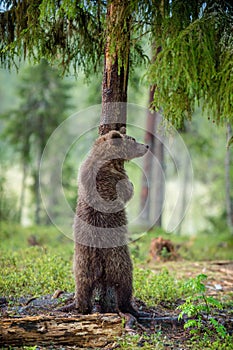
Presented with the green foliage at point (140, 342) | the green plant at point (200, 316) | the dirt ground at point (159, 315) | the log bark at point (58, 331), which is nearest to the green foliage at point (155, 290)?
the dirt ground at point (159, 315)

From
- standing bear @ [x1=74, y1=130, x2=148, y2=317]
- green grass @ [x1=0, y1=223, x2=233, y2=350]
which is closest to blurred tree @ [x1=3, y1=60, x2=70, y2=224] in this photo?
green grass @ [x1=0, y1=223, x2=233, y2=350]

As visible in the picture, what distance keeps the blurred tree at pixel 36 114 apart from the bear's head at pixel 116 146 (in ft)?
38.2

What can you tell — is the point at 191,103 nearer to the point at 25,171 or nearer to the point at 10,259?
the point at 10,259

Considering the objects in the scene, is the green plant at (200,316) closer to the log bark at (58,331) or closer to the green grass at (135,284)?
the green grass at (135,284)

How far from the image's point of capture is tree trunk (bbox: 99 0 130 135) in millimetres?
5367

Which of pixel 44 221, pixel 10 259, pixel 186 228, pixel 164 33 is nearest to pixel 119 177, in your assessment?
pixel 164 33

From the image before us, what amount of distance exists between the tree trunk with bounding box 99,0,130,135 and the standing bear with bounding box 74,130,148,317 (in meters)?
0.34

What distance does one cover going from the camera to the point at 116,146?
5430 mm

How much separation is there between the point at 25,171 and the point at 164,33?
1381 cm


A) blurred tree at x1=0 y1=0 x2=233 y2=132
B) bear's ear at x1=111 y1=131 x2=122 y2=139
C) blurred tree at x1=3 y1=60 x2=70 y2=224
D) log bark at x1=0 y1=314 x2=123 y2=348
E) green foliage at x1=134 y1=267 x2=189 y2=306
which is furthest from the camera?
blurred tree at x1=3 y1=60 x2=70 y2=224

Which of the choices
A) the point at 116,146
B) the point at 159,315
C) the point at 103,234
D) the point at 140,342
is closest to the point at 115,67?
the point at 116,146

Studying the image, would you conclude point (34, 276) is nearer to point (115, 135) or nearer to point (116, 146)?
point (116, 146)

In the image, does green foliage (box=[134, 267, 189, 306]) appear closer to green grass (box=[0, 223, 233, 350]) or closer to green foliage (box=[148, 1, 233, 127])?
green grass (box=[0, 223, 233, 350])

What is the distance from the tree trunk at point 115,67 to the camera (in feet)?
17.6
